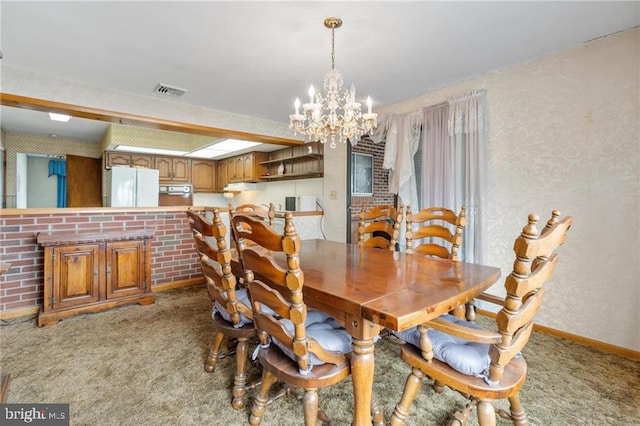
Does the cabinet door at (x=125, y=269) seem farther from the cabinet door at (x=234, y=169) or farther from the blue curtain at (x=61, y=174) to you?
the blue curtain at (x=61, y=174)

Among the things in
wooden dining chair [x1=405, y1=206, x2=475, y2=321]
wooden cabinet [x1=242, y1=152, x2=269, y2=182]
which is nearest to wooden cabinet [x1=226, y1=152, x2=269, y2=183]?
wooden cabinet [x1=242, y1=152, x2=269, y2=182]

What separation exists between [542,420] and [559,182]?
1850 mm

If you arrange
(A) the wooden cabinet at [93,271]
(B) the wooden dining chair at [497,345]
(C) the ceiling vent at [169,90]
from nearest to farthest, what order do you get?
(B) the wooden dining chair at [497,345]
(A) the wooden cabinet at [93,271]
(C) the ceiling vent at [169,90]

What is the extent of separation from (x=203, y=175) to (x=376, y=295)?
6449 mm

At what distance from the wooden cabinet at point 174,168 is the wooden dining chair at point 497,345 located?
617 centimetres

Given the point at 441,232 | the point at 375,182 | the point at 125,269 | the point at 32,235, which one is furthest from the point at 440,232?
the point at 32,235

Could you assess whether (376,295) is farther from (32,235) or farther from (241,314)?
(32,235)

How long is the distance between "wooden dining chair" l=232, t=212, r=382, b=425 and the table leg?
3.3 inches

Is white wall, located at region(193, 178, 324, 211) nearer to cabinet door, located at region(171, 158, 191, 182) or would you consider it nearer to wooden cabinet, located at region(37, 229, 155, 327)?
cabinet door, located at region(171, 158, 191, 182)

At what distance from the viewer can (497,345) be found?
1.02 m

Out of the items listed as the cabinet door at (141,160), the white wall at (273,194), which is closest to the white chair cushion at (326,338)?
the white wall at (273,194)

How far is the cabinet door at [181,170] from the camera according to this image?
6203 mm

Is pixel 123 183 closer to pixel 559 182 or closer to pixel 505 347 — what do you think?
pixel 505 347

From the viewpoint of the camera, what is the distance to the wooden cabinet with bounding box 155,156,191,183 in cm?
602
